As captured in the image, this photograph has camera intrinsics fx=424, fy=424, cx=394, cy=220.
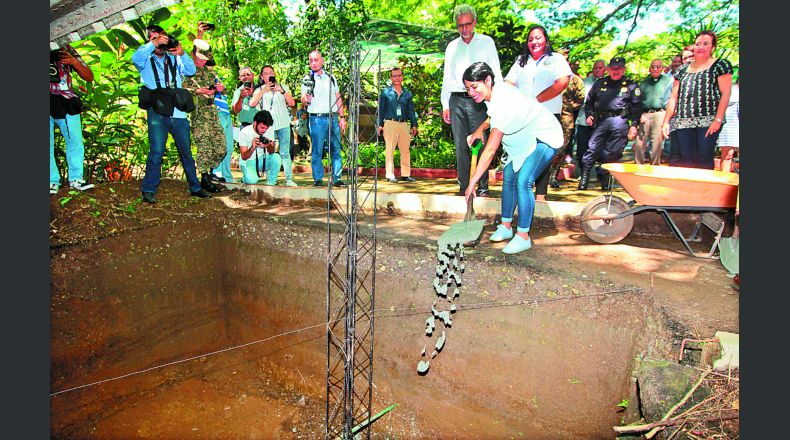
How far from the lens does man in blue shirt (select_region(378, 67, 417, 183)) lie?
662 centimetres

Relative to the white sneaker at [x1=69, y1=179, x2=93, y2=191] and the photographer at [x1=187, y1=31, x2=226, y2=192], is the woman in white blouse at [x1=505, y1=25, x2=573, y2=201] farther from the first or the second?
the white sneaker at [x1=69, y1=179, x2=93, y2=191]

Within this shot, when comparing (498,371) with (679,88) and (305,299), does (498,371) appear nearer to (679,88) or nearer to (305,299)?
(305,299)

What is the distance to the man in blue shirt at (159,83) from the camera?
14.9ft

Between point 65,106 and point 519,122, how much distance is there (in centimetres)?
459

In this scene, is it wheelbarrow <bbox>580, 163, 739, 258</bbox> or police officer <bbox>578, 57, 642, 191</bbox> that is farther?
police officer <bbox>578, 57, 642, 191</bbox>

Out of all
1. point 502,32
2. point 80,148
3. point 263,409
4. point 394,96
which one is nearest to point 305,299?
point 263,409

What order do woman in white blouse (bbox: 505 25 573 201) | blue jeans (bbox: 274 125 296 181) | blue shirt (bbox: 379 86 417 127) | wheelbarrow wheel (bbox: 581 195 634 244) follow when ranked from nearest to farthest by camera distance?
wheelbarrow wheel (bbox: 581 195 634 244) → woman in white blouse (bbox: 505 25 573 201) → blue jeans (bbox: 274 125 296 181) → blue shirt (bbox: 379 86 417 127)

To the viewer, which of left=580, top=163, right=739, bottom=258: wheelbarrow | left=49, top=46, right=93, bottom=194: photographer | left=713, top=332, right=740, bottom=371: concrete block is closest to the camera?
left=713, top=332, right=740, bottom=371: concrete block

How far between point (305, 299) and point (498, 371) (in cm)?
224

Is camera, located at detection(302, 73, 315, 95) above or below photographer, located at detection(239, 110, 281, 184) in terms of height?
above

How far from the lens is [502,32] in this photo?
6.91m

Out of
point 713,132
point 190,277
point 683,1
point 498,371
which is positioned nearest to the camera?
point 498,371

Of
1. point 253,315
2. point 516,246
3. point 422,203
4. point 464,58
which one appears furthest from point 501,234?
point 253,315

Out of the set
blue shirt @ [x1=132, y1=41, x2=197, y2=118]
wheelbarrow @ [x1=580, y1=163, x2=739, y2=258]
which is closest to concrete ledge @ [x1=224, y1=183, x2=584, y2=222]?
wheelbarrow @ [x1=580, y1=163, x2=739, y2=258]
